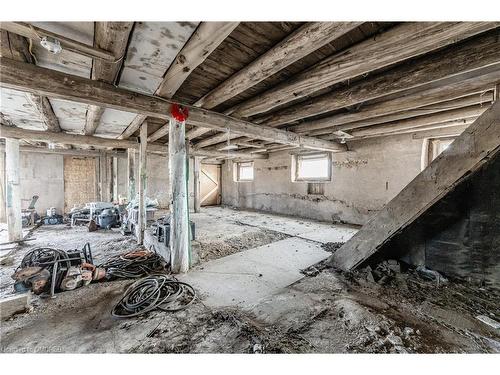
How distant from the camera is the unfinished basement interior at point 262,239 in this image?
162 cm

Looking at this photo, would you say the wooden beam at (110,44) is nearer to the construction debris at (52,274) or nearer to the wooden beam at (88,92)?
the wooden beam at (88,92)

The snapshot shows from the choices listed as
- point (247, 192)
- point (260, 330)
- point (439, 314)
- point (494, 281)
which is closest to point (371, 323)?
point (439, 314)

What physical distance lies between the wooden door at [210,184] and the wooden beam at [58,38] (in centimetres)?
842

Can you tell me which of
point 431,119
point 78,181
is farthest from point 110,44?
point 78,181

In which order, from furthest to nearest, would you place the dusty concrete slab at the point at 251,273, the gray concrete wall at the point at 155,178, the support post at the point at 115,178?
the gray concrete wall at the point at 155,178 → the support post at the point at 115,178 → the dusty concrete slab at the point at 251,273

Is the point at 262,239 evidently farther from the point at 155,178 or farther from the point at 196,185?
the point at 155,178

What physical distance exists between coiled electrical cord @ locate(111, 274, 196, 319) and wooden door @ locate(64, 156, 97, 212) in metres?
6.89

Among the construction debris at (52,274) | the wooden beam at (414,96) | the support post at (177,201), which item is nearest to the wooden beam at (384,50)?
the wooden beam at (414,96)

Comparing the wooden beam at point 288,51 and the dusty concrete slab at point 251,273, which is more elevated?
the wooden beam at point 288,51

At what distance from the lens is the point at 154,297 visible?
7.18 feet
